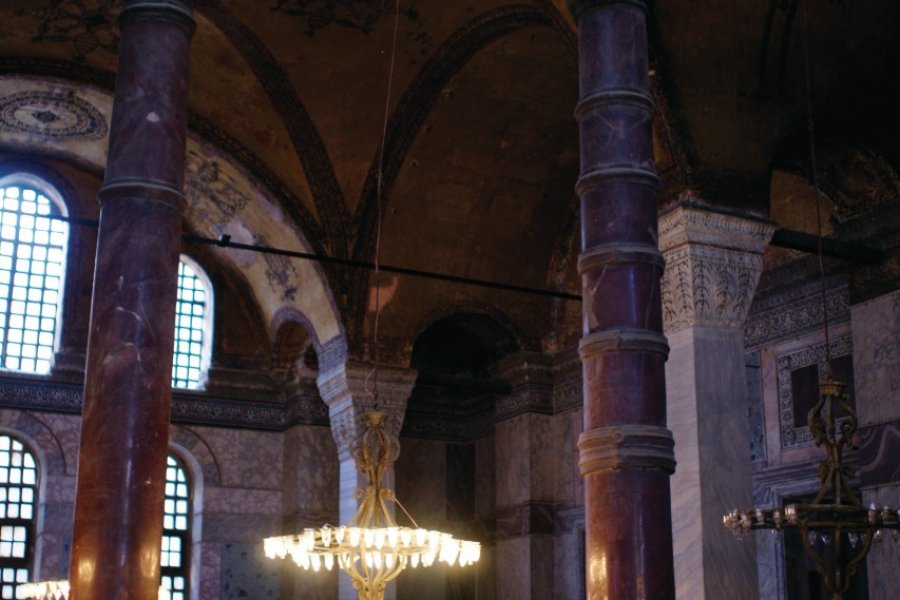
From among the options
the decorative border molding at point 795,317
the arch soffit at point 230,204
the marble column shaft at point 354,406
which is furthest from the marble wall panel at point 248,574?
the decorative border molding at point 795,317

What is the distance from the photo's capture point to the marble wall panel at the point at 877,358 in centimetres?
1116

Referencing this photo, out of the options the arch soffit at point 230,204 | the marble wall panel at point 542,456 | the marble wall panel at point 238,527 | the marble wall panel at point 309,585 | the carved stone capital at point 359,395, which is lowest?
the marble wall panel at point 309,585

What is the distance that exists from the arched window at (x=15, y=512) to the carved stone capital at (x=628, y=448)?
1007 centimetres

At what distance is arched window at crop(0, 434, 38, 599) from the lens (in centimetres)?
1516

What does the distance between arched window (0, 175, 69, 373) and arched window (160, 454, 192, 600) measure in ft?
7.05

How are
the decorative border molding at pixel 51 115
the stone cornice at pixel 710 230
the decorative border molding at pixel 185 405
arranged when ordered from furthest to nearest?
the decorative border molding at pixel 185 405 < the decorative border molding at pixel 51 115 < the stone cornice at pixel 710 230

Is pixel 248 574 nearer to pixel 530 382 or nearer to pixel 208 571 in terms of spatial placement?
pixel 208 571

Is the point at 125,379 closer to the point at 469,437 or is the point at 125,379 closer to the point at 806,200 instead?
the point at 806,200

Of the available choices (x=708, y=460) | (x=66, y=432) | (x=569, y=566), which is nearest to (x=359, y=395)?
(x=569, y=566)

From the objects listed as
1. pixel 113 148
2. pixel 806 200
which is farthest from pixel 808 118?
pixel 113 148

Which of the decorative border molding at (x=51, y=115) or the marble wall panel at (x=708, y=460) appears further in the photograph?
the decorative border molding at (x=51, y=115)

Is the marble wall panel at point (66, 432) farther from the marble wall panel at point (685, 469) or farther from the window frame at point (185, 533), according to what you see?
the marble wall panel at point (685, 469)

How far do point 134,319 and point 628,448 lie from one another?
9.28ft

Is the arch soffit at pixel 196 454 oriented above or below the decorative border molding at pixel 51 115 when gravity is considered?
below
